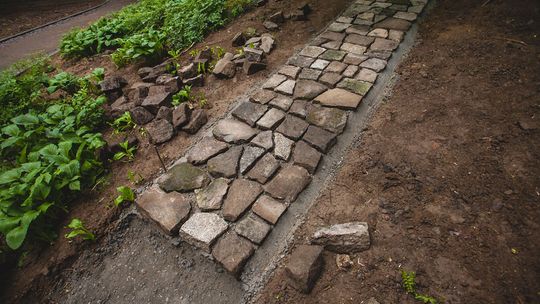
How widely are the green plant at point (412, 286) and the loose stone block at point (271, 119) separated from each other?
76.6 inches

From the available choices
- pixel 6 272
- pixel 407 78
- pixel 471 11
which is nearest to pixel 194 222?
pixel 6 272

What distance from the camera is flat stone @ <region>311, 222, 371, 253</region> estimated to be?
7.14ft

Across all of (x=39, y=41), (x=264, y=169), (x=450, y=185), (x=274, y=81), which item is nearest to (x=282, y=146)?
(x=264, y=169)

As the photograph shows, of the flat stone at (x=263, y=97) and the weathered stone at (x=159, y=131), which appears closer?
the weathered stone at (x=159, y=131)

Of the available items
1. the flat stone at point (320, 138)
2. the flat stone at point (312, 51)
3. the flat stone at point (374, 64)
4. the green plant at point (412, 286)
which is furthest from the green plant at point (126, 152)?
the flat stone at point (374, 64)

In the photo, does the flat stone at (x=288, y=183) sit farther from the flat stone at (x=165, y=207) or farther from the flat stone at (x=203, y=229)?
the flat stone at (x=165, y=207)

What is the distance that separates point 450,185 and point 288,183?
1.44 m

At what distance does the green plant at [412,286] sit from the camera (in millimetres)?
1848

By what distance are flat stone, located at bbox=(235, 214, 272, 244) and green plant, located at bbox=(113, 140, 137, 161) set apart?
5.42 feet

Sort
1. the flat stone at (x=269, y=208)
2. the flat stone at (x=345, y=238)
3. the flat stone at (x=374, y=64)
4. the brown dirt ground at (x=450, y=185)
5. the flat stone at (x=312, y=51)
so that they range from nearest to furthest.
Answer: the brown dirt ground at (x=450, y=185) < the flat stone at (x=345, y=238) < the flat stone at (x=269, y=208) < the flat stone at (x=374, y=64) < the flat stone at (x=312, y=51)

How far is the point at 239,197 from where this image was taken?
265 cm

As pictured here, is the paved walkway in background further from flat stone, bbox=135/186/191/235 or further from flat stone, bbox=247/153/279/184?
flat stone, bbox=247/153/279/184

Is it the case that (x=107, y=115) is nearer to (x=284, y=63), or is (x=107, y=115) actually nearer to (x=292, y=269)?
(x=284, y=63)

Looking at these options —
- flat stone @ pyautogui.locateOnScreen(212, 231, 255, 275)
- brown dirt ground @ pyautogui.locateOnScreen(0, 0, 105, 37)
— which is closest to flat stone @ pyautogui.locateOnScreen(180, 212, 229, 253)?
flat stone @ pyautogui.locateOnScreen(212, 231, 255, 275)
